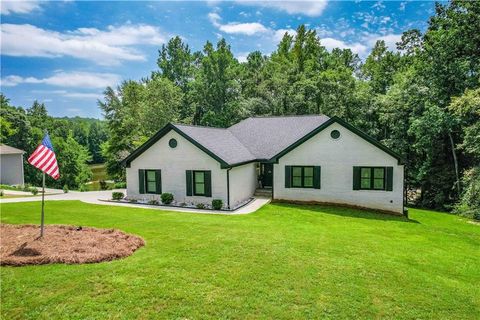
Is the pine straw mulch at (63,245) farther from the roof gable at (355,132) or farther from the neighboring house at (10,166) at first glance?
the neighboring house at (10,166)

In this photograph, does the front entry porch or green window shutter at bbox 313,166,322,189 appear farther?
the front entry porch

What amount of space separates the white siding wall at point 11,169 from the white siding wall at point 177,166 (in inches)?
930

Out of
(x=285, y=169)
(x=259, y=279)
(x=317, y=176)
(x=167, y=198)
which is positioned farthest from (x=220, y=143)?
(x=259, y=279)

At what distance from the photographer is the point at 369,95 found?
3259 cm

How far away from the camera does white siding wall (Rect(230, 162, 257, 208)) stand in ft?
59.6

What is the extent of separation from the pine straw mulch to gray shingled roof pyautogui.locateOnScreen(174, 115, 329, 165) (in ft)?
28.0

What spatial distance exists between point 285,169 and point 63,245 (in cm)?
1324

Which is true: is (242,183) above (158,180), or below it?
below

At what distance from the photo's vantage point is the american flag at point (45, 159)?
970 cm

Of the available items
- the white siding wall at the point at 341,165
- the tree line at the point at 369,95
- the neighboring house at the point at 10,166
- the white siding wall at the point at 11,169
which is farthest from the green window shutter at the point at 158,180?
the white siding wall at the point at 11,169

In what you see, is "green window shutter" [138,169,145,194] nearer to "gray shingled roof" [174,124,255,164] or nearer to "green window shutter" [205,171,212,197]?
"gray shingled roof" [174,124,255,164]

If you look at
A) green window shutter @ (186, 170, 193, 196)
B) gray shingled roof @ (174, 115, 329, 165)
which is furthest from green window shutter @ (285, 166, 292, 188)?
green window shutter @ (186, 170, 193, 196)

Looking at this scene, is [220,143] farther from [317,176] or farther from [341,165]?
[341,165]

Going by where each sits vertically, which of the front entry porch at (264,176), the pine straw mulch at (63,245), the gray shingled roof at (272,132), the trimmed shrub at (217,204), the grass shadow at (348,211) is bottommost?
the grass shadow at (348,211)
